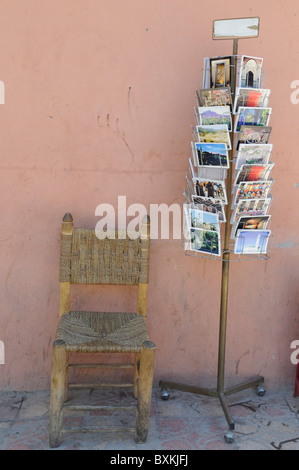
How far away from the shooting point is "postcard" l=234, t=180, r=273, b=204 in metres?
2.38

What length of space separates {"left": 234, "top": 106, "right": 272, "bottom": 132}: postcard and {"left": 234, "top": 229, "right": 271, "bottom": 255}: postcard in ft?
1.67

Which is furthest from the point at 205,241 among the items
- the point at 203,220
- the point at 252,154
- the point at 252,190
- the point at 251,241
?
the point at 252,154

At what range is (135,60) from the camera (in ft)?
8.59

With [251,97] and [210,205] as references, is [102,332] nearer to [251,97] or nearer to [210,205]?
[210,205]

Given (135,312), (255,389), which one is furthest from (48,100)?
(255,389)

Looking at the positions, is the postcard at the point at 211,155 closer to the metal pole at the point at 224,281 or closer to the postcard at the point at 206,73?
the metal pole at the point at 224,281

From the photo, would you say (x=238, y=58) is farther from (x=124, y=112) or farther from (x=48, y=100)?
(x=48, y=100)

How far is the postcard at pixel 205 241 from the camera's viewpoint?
246cm

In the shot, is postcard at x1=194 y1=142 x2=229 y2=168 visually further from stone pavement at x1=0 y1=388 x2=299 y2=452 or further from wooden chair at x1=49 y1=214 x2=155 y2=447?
stone pavement at x1=0 y1=388 x2=299 y2=452

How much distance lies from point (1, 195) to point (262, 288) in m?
1.56

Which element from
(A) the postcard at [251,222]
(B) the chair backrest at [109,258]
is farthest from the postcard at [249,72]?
(B) the chair backrest at [109,258]

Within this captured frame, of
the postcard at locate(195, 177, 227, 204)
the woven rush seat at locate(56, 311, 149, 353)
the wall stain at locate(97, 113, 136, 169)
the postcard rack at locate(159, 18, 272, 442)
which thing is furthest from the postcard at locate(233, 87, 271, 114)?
the woven rush seat at locate(56, 311, 149, 353)

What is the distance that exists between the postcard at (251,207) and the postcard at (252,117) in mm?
354
